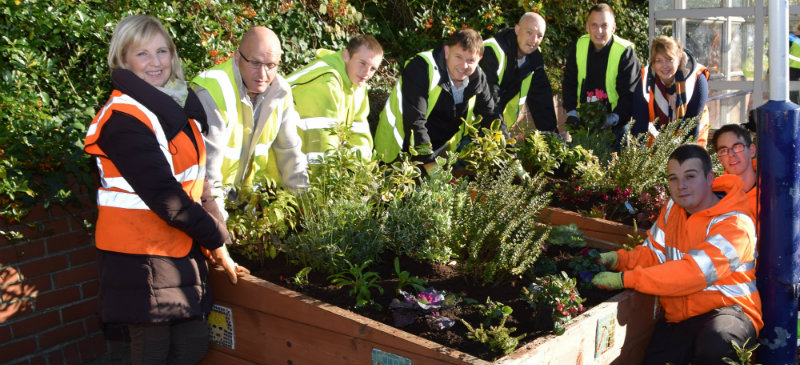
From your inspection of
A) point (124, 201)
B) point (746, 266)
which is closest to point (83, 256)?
point (124, 201)

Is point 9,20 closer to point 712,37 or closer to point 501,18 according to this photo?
point 501,18

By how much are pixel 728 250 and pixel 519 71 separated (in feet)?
10.3

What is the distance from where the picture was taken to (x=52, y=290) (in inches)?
150

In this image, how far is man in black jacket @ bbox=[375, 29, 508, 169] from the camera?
16.0 ft

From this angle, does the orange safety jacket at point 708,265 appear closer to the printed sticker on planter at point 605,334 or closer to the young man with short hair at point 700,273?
the young man with short hair at point 700,273

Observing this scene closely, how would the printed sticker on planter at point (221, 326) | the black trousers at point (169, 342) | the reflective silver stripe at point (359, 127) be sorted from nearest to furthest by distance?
the black trousers at point (169, 342), the printed sticker on planter at point (221, 326), the reflective silver stripe at point (359, 127)

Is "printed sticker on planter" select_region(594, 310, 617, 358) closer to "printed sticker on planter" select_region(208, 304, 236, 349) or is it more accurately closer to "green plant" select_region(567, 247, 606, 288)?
"green plant" select_region(567, 247, 606, 288)

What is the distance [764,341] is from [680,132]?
1.89m

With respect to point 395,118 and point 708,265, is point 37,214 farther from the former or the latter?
point 708,265

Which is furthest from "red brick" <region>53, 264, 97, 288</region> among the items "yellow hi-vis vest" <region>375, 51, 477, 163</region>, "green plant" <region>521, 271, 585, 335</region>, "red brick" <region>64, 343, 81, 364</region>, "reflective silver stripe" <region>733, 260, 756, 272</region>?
"reflective silver stripe" <region>733, 260, 756, 272</region>

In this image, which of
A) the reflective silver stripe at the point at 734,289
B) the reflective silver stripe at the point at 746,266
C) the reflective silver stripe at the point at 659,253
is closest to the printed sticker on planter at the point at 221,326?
the reflective silver stripe at the point at 659,253

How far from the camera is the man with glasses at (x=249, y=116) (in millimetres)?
3438

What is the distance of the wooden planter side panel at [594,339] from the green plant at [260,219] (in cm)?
136

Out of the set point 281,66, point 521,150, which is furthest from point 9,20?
point 521,150
